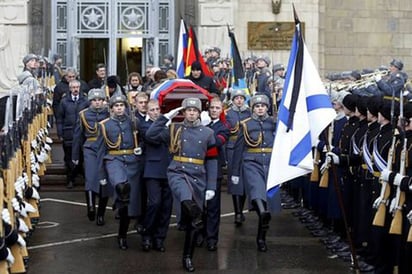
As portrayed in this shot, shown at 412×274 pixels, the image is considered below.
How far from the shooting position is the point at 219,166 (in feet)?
40.2

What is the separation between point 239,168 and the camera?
1239 centimetres

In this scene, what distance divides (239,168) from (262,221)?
794mm

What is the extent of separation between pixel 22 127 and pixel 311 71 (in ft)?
11.7

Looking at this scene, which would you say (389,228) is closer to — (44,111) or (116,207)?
(116,207)

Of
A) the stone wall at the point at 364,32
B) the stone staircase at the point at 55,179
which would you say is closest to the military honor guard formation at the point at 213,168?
the stone staircase at the point at 55,179

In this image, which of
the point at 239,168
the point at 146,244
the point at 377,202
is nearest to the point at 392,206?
the point at 377,202

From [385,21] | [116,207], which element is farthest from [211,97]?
[385,21]

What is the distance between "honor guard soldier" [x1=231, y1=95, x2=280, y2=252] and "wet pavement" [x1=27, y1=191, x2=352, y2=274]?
0.58 m

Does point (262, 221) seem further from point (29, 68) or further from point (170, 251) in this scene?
point (29, 68)

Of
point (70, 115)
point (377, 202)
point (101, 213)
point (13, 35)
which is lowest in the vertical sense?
point (101, 213)

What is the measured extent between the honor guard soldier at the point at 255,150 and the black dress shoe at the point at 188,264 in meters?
1.46

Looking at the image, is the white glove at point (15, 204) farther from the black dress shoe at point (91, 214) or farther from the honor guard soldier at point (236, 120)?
the honor guard soldier at point (236, 120)

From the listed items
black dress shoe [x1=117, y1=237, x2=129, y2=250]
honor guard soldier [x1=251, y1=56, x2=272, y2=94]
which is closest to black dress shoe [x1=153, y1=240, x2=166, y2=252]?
black dress shoe [x1=117, y1=237, x2=129, y2=250]

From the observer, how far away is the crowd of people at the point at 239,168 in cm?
1004
